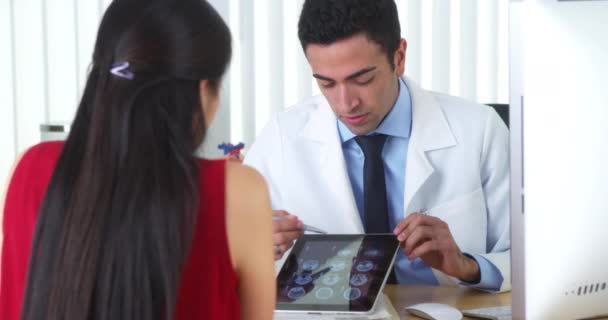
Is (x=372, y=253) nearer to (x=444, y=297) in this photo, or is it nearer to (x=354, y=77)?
(x=444, y=297)

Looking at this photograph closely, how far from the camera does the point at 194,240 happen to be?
0.94 metres

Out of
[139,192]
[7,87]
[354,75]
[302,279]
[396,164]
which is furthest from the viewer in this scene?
[7,87]

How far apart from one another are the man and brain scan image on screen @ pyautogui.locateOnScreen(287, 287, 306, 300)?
1.48 ft

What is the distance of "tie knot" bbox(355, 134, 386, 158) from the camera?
1.90 m

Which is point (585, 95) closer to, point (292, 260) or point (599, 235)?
point (599, 235)

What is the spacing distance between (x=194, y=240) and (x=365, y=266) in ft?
1.84

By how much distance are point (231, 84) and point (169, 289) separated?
84.4 inches

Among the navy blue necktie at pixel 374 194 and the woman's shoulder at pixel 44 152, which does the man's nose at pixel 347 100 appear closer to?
the navy blue necktie at pixel 374 194

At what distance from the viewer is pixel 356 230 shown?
73.3 inches

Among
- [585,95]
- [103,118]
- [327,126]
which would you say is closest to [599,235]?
[585,95]

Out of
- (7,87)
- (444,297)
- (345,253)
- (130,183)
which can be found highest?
(7,87)

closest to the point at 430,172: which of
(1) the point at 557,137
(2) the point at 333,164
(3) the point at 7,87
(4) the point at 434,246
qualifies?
(2) the point at 333,164

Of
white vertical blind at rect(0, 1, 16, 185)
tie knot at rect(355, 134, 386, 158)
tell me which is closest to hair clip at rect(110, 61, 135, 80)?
tie knot at rect(355, 134, 386, 158)

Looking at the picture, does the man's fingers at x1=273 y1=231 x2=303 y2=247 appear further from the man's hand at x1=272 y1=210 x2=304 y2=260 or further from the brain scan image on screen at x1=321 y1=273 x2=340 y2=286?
the brain scan image on screen at x1=321 y1=273 x2=340 y2=286
